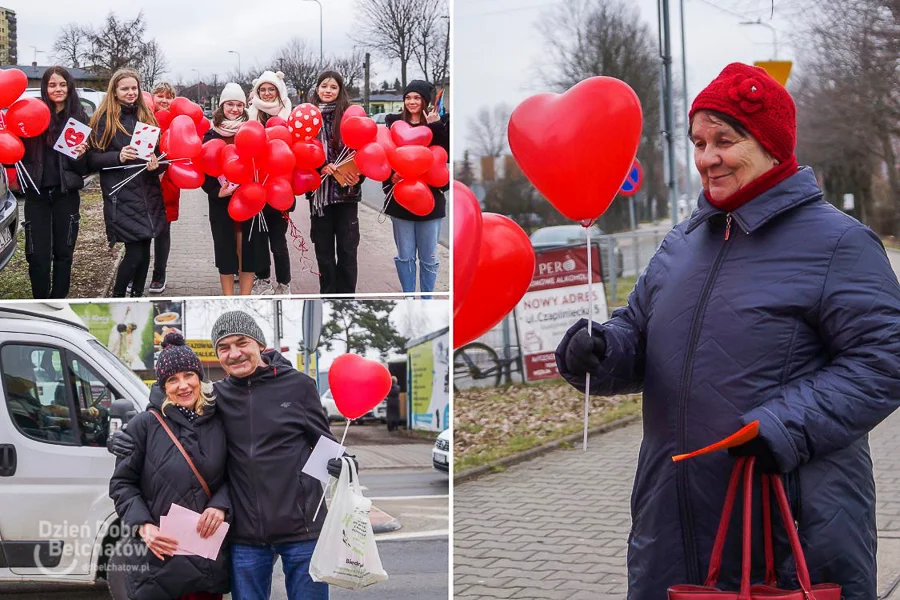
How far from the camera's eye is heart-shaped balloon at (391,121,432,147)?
4684mm

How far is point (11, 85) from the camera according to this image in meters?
4.67

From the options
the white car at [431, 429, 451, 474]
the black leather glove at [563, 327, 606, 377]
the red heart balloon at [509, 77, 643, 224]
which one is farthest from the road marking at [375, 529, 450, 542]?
the black leather glove at [563, 327, 606, 377]

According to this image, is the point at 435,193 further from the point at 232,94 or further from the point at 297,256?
the point at 232,94

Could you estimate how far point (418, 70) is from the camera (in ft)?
16.1

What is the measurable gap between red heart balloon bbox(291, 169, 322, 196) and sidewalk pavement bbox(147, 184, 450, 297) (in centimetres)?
7

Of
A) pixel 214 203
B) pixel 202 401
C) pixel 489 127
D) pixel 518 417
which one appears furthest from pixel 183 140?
pixel 489 127

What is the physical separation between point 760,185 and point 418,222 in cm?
243

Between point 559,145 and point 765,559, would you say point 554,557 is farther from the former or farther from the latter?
point 765,559

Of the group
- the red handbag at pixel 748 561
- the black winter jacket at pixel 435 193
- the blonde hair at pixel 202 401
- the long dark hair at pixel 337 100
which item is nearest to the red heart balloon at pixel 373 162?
the black winter jacket at pixel 435 193

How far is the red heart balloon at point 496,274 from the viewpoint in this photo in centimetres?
336

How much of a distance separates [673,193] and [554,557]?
11440mm

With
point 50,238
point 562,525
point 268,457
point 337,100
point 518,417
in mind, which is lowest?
point 562,525

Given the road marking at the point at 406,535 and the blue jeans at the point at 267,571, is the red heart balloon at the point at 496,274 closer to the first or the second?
the blue jeans at the point at 267,571

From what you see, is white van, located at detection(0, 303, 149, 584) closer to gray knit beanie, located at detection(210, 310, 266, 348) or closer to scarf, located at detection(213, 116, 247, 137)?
gray knit beanie, located at detection(210, 310, 266, 348)
